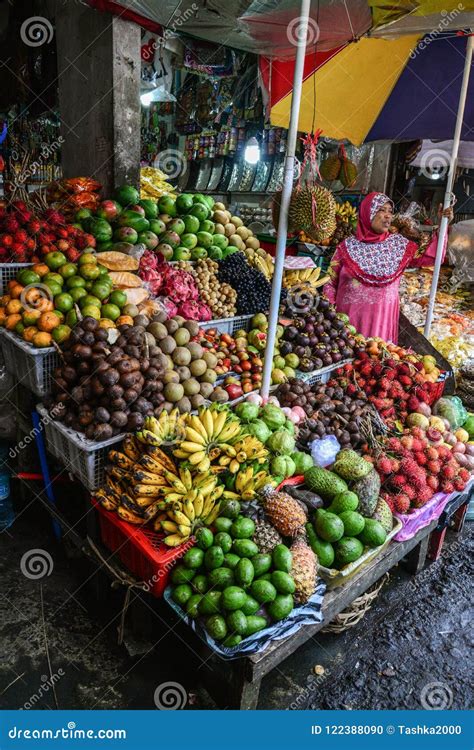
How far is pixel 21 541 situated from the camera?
3.30 meters

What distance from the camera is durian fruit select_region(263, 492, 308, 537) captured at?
2.42 m

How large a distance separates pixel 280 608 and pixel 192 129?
932 cm

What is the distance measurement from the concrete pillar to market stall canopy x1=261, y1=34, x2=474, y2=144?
1.80 m

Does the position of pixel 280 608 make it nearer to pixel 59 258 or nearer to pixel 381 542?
pixel 381 542

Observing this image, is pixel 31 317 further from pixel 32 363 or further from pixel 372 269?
pixel 372 269

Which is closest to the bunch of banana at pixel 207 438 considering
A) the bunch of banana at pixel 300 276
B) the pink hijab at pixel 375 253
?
the bunch of banana at pixel 300 276

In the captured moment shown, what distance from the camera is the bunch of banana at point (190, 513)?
2.28 meters

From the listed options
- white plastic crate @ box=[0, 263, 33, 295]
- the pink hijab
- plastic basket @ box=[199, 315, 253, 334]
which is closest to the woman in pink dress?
the pink hijab

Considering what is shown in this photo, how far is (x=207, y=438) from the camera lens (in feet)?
8.55

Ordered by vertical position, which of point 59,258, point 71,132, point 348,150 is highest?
point 348,150

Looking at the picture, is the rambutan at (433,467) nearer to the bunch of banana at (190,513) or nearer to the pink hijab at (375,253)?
the bunch of banana at (190,513)

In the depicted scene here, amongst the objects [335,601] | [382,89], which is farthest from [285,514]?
[382,89]

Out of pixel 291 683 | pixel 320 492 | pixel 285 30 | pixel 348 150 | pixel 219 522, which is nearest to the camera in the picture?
pixel 219 522

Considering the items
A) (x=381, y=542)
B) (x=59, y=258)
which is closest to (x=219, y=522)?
(x=381, y=542)
